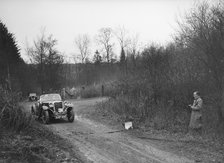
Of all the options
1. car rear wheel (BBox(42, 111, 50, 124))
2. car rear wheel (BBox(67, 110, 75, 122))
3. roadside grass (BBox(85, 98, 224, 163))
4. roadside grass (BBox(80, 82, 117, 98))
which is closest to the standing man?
roadside grass (BBox(85, 98, 224, 163))

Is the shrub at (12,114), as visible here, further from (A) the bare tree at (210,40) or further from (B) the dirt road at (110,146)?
(A) the bare tree at (210,40)

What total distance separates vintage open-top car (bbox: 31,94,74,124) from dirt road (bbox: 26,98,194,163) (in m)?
1.12

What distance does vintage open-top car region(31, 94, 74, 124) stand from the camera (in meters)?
14.5

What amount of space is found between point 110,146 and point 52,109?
6379mm

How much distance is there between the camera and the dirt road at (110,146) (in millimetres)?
7773

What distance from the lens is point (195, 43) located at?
12.9 m

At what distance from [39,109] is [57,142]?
6.09 m

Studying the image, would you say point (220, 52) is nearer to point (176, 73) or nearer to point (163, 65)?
point (176, 73)

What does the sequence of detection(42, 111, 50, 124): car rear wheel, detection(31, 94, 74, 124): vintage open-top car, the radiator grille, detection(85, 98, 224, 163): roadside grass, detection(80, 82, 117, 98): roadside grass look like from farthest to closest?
1. detection(80, 82, 117, 98): roadside grass
2. the radiator grille
3. detection(31, 94, 74, 124): vintage open-top car
4. detection(42, 111, 50, 124): car rear wheel
5. detection(85, 98, 224, 163): roadside grass

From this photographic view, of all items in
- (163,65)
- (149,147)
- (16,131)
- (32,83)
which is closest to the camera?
(149,147)

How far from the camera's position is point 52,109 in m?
14.8

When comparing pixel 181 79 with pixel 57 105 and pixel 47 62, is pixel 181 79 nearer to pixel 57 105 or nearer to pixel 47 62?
pixel 57 105

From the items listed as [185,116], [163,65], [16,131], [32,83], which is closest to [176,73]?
[163,65]

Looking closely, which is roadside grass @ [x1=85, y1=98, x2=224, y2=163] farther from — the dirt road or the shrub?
the shrub
